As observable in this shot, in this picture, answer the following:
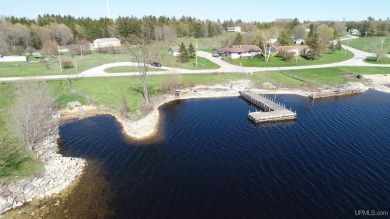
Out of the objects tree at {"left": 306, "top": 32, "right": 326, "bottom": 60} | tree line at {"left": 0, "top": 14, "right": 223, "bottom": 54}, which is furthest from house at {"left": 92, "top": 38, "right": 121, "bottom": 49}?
tree at {"left": 306, "top": 32, "right": 326, "bottom": 60}

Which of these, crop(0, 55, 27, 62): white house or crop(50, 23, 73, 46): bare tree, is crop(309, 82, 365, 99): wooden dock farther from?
crop(50, 23, 73, 46): bare tree

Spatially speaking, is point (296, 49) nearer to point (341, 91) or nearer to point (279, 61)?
point (279, 61)

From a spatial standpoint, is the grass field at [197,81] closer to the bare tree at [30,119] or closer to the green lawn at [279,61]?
the green lawn at [279,61]

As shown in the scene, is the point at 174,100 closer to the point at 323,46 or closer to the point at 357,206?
the point at 357,206

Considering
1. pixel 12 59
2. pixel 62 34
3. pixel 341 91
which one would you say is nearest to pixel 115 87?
pixel 341 91

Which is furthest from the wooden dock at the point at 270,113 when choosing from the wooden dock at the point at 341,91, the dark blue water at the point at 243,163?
the wooden dock at the point at 341,91

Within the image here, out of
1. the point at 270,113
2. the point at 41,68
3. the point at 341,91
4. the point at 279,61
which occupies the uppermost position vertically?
the point at 41,68
